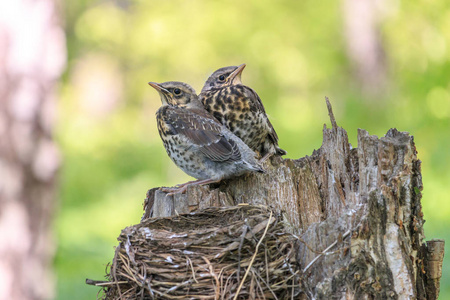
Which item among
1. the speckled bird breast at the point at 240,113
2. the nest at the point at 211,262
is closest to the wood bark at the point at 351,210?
the nest at the point at 211,262

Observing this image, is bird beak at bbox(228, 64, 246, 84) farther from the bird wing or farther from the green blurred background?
the green blurred background

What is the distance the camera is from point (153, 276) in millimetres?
4094

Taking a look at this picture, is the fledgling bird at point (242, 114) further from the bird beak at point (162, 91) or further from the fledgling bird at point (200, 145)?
the bird beak at point (162, 91)

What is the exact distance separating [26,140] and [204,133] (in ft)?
7.65

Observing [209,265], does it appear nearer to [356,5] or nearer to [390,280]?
[390,280]

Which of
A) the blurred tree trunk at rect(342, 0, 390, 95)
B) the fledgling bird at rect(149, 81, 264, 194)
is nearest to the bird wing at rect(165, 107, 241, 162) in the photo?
the fledgling bird at rect(149, 81, 264, 194)

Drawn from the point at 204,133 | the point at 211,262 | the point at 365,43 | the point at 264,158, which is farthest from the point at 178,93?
the point at 365,43

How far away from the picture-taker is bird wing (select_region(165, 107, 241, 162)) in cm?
544

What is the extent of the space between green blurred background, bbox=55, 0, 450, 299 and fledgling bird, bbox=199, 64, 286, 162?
2.25 meters

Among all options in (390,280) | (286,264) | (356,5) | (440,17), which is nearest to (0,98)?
(286,264)

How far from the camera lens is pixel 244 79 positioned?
20.2m

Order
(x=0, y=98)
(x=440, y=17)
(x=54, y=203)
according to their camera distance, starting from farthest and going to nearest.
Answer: (x=440, y=17) < (x=54, y=203) < (x=0, y=98)

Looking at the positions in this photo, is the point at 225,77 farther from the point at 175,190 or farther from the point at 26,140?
the point at 26,140

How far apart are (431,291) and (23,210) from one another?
448 cm
